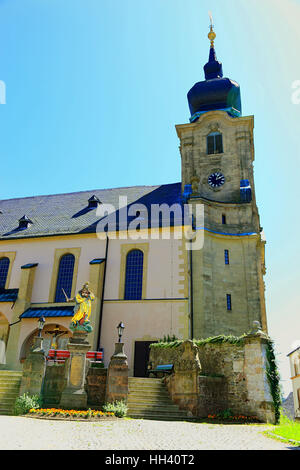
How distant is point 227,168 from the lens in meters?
28.7

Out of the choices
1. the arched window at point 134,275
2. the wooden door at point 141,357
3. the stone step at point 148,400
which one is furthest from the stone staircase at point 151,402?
the arched window at point 134,275

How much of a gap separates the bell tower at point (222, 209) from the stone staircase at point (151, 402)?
6568mm

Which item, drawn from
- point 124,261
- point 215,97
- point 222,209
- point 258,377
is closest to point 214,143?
point 215,97

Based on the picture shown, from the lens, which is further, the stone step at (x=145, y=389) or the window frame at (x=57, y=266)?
the window frame at (x=57, y=266)

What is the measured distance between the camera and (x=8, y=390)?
15547 mm

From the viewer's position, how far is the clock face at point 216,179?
28.3 metres

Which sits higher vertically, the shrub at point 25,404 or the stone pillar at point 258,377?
the stone pillar at point 258,377

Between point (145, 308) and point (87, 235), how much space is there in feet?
21.3

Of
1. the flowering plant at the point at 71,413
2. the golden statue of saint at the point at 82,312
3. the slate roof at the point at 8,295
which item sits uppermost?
the slate roof at the point at 8,295

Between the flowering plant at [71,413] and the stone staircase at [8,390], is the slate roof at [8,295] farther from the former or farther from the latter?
the flowering plant at [71,413]

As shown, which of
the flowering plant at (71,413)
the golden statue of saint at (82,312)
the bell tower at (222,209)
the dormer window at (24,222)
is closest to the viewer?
the flowering plant at (71,413)

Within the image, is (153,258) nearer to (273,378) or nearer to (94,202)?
(94,202)

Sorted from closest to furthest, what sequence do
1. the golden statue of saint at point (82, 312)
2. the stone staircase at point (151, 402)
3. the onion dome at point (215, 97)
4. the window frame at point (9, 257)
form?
the stone staircase at point (151, 402) < the golden statue of saint at point (82, 312) < the window frame at point (9, 257) < the onion dome at point (215, 97)

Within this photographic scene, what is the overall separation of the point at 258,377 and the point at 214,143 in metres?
19.1
